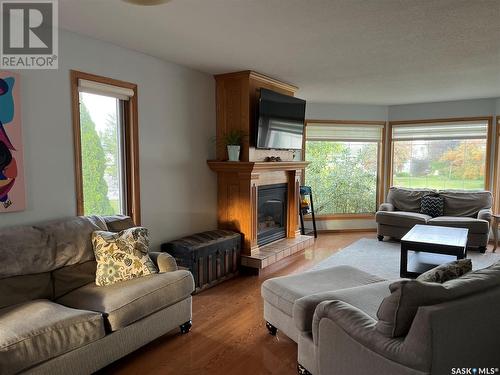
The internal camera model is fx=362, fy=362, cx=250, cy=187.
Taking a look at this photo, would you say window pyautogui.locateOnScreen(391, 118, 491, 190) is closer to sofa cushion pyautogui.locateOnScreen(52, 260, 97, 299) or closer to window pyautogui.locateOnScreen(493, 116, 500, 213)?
window pyautogui.locateOnScreen(493, 116, 500, 213)

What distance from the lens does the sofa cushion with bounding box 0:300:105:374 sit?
1794 millimetres

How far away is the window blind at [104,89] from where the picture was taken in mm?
3033

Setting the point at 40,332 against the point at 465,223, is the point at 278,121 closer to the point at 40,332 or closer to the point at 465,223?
the point at 465,223

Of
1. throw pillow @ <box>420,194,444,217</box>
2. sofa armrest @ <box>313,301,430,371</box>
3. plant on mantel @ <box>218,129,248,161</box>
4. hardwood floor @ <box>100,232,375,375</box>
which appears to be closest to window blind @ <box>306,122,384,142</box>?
throw pillow @ <box>420,194,444,217</box>

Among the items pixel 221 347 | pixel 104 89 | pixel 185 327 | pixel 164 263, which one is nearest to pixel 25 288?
pixel 164 263

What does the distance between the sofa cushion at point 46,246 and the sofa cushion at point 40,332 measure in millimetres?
271

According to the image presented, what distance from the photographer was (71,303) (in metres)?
2.45

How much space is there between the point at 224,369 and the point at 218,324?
26.0 inches

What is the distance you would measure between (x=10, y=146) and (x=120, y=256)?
1.10m

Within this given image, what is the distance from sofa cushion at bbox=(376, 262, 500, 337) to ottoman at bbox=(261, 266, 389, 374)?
0.59m

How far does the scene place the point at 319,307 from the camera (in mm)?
2033

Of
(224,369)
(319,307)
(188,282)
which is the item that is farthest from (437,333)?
(188,282)

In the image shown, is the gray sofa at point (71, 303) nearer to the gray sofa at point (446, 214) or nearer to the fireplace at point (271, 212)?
the fireplace at point (271, 212)

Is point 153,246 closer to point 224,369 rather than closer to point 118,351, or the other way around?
point 118,351
